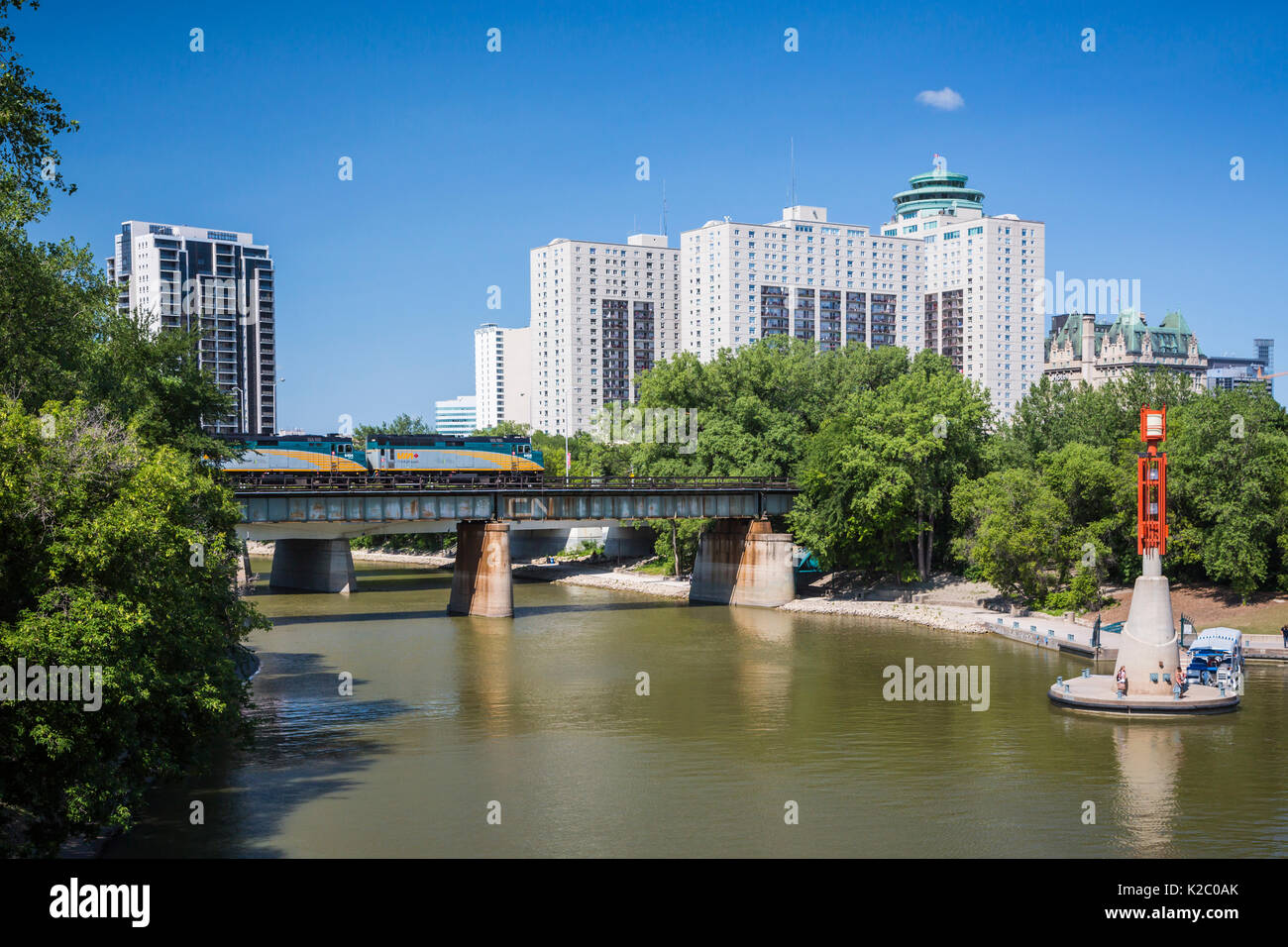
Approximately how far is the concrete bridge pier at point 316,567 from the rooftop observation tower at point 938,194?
137562mm

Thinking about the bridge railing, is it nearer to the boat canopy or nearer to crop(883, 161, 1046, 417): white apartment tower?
the boat canopy

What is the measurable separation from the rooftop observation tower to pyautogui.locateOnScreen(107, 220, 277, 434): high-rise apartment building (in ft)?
330

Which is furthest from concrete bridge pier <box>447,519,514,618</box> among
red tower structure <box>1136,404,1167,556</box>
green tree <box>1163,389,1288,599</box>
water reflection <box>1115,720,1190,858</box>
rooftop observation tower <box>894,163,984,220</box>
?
rooftop observation tower <box>894,163,984,220</box>

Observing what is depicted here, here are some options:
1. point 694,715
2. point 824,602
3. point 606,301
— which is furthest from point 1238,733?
point 606,301

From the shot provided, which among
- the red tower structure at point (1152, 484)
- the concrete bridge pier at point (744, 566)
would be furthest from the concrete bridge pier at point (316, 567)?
the red tower structure at point (1152, 484)

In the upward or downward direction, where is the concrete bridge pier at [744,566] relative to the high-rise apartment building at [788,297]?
downward

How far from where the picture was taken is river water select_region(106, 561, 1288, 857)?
2577 cm

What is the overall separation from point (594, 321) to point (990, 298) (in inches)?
2250

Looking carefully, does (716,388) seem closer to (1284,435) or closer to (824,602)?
(824,602)

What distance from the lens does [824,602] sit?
68438 mm

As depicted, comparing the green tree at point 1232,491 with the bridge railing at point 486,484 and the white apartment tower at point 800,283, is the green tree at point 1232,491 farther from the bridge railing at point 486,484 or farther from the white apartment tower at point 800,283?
the white apartment tower at point 800,283

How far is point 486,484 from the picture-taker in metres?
68.9

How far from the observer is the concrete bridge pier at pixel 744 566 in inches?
2768

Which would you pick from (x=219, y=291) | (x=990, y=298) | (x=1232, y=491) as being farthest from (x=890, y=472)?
(x=219, y=291)
